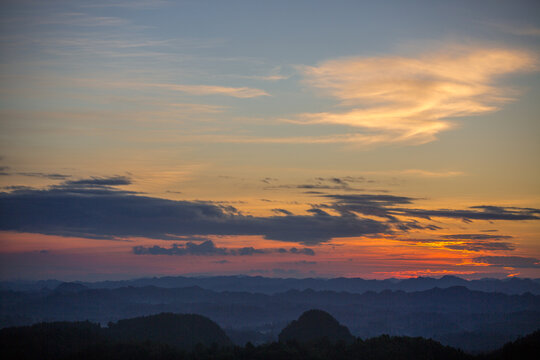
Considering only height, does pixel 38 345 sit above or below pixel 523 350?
below

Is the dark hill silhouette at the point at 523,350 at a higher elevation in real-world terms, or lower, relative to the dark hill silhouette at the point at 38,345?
higher

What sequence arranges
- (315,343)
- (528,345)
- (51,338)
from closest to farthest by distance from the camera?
1. (528,345)
2. (315,343)
3. (51,338)

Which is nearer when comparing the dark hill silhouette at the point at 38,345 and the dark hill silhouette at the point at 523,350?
the dark hill silhouette at the point at 523,350

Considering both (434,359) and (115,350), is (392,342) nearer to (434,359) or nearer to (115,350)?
(434,359)

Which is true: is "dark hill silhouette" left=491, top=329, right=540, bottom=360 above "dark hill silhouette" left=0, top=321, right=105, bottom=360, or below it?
above

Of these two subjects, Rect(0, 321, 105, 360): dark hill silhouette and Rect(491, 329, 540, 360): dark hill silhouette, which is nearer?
Rect(491, 329, 540, 360): dark hill silhouette

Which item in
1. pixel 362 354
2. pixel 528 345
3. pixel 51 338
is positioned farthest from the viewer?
pixel 51 338

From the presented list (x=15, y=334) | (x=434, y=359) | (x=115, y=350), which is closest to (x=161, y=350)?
(x=115, y=350)

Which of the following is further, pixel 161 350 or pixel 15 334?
pixel 15 334

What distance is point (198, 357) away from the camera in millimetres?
159500

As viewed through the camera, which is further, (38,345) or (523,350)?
(38,345)

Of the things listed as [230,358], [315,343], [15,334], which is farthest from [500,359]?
[15,334]

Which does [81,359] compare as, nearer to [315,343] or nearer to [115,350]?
[115,350]

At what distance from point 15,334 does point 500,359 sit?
159 meters
